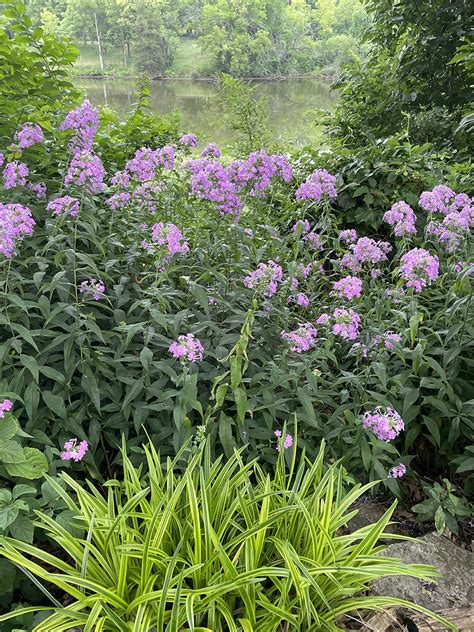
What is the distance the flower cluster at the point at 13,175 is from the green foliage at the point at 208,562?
1182 millimetres

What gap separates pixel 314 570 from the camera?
1.25 metres

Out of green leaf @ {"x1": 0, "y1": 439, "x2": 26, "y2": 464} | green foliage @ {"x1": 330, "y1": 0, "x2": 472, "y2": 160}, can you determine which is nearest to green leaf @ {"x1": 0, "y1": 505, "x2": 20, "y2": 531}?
green leaf @ {"x1": 0, "y1": 439, "x2": 26, "y2": 464}

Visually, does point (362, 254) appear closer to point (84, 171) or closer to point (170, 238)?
point (170, 238)

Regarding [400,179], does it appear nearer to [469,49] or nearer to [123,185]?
[469,49]

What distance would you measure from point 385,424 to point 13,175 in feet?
5.43

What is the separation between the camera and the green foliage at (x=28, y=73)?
2.37m

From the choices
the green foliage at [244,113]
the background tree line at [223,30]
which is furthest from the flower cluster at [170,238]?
the background tree line at [223,30]

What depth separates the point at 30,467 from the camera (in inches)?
54.2

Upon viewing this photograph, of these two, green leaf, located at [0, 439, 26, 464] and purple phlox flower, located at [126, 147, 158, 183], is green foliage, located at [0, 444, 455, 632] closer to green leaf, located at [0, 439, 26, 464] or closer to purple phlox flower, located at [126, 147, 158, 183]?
green leaf, located at [0, 439, 26, 464]

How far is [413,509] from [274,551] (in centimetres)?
62

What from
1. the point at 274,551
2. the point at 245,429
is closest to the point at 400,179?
the point at 245,429

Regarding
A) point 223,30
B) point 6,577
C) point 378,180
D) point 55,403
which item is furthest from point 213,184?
point 223,30

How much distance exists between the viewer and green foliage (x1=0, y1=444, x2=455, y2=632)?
118 centimetres

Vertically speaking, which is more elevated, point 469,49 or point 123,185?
point 469,49
